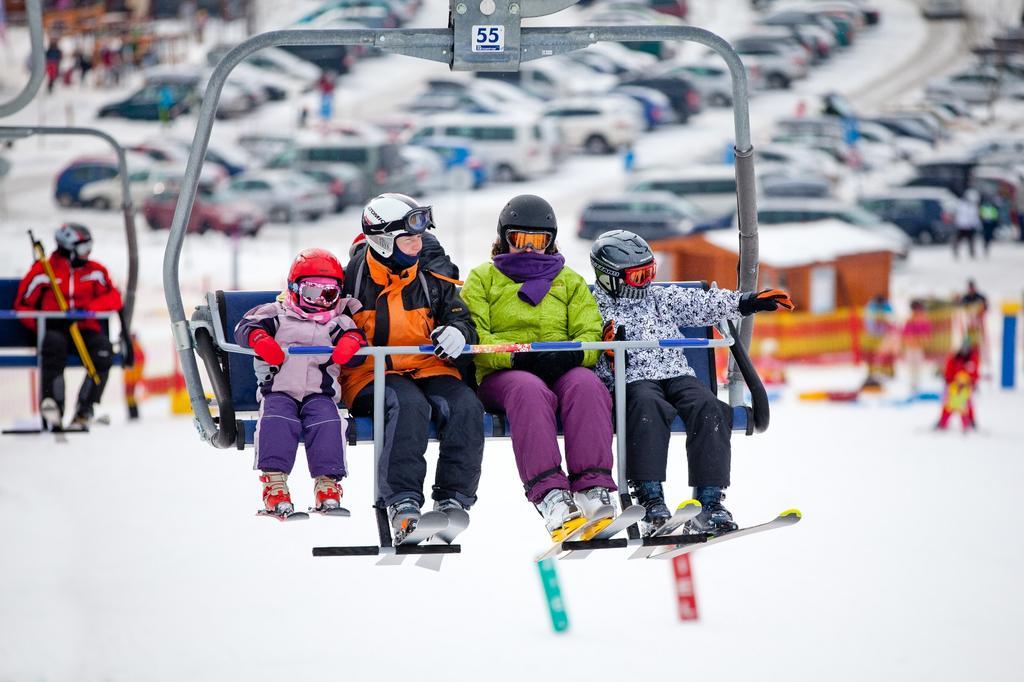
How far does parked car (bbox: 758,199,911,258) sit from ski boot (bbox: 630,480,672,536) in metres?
19.1

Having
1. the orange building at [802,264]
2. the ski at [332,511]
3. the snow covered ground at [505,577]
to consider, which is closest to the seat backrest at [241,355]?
the ski at [332,511]

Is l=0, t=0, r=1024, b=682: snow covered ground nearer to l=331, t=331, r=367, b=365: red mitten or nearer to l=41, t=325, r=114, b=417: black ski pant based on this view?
l=41, t=325, r=114, b=417: black ski pant

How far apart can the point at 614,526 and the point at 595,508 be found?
0.25m

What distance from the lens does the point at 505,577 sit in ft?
35.3

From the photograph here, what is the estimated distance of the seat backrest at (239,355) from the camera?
21.0 feet

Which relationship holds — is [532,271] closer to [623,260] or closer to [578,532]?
[623,260]

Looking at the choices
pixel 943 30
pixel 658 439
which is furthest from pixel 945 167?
pixel 658 439

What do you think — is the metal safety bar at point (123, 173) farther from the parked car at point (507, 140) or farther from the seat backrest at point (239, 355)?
the parked car at point (507, 140)

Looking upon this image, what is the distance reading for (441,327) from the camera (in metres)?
5.72

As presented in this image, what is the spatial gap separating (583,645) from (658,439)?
11.8 ft

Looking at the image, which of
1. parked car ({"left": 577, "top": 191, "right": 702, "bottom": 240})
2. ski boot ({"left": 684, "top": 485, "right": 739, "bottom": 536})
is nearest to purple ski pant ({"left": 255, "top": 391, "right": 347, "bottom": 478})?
ski boot ({"left": 684, "top": 485, "right": 739, "bottom": 536})

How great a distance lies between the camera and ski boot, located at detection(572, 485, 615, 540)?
5.59m

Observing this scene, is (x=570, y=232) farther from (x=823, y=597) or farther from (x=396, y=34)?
(x=396, y=34)

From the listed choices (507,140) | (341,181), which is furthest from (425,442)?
(507,140)
